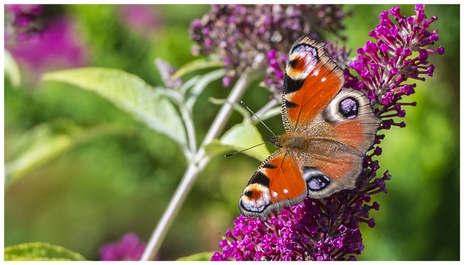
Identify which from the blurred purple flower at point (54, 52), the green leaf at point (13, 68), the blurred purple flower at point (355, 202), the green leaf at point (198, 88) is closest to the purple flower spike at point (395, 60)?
the blurred purple flower at point (355, 202)

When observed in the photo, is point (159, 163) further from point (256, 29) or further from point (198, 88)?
point (256, 29)

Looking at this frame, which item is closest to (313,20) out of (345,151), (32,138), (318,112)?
(318,112)

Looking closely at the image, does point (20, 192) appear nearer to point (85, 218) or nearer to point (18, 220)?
point (18, 220)

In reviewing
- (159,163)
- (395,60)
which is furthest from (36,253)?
(159,163)

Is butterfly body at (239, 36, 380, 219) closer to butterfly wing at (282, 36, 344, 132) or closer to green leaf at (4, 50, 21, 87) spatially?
butterfly wing at (282, 36, 344, 132)

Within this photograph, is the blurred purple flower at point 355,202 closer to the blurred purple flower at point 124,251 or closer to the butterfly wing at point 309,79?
the butterfly wing at point 309,79
